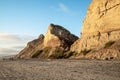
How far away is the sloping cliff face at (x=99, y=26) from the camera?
65125mm

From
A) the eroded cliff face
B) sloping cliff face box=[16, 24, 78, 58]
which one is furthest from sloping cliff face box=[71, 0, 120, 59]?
sloping cliff face box=[16, 24, 78, 58]

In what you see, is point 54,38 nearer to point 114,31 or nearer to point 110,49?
point 114,31

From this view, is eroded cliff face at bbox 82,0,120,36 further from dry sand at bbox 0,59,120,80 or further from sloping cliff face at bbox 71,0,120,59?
dry sand at bbox 0,59,120,80

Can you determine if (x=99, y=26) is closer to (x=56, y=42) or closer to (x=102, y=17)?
(x=102, y=17)

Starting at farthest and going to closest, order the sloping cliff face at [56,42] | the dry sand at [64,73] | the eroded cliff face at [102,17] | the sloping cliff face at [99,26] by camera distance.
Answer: the sloping cliff face at [56,42] → the eroded cliff face at [102,17] → the sloping cliff face at [99,26] → the dry sand at [64,73]

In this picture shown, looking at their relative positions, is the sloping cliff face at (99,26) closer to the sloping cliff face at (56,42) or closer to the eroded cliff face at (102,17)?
the eroded cliff face at (102,17)

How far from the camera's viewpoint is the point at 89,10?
266 ft

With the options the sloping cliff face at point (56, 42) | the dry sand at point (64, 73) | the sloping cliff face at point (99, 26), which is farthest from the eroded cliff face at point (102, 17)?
the dry sand at point (64, 73)

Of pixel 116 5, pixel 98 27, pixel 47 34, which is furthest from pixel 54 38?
pixel 116 5

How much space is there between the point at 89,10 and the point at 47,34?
27492 mm

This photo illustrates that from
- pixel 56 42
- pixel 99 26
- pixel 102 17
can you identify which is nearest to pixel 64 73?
pixel 99 26

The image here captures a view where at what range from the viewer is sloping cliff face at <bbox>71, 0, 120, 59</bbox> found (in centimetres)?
6512

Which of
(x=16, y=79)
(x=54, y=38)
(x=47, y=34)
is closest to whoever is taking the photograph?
(x=16, y=79)

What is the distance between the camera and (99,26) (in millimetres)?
72312
